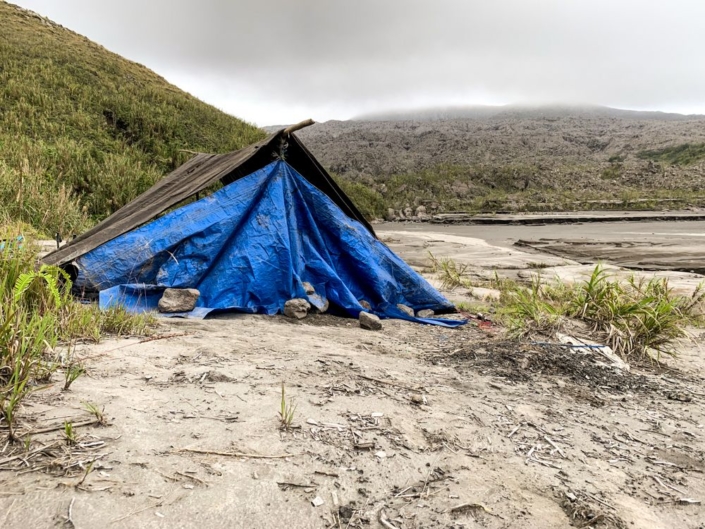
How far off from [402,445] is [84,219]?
808 centimetres

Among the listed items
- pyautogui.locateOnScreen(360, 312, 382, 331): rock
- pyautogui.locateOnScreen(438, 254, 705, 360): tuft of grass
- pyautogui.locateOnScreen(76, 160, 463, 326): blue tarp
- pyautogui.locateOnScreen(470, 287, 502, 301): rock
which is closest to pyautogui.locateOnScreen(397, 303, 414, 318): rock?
pyautogui.locateOnScreen(76, 160, 463, 326): blue tarp

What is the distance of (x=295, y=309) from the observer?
12.5 ft

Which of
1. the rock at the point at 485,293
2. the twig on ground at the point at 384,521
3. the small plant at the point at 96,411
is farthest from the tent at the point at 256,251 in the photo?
the twig on ground at the point at 384,521

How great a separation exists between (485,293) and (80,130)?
40.0 ft

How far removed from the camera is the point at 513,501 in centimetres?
133

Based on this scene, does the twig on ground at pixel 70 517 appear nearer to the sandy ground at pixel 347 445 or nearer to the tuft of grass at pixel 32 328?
the sandy ground at pixel 347 445

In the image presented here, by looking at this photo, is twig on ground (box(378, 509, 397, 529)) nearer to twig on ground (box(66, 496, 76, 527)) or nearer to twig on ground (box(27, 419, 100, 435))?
twig on ground (box(66, 496, 76, 527))

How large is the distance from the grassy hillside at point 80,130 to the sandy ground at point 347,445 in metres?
5.43

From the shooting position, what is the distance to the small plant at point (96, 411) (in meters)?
1.44

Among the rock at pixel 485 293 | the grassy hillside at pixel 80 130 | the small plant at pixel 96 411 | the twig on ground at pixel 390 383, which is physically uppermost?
the grassy hillside at pixel 80 130

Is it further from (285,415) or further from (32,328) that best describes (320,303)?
(32,328)

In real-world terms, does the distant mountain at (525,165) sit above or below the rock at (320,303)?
above

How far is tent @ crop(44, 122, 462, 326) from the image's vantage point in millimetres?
3664

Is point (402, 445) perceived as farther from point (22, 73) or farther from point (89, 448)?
point (22, 73)
